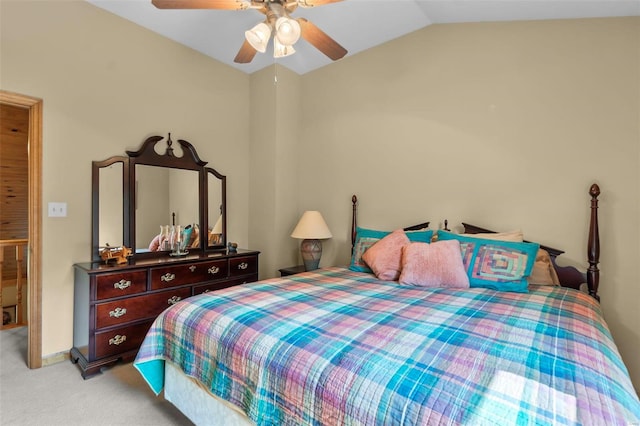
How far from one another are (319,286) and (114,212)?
6.55ft

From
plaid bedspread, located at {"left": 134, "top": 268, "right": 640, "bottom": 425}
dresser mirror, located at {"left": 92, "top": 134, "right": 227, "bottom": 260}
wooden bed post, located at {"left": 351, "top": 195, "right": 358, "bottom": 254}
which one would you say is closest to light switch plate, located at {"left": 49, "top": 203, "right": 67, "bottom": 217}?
dresser mirror, located at {"left": 92, "top": 134, "right": 227, "bottom": 260}

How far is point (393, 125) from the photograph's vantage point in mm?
3148

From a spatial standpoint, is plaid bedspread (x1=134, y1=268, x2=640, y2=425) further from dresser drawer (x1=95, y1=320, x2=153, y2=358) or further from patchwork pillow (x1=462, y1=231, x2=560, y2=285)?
dresser drawer (x1=95, y1=320, x2=153, y2=358)

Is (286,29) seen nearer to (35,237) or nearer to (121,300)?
(121,300)

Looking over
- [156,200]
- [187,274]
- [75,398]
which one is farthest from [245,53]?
[75,398]

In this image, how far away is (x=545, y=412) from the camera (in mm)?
798

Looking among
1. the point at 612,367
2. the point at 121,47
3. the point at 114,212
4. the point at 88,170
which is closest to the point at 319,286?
the point at 612,367

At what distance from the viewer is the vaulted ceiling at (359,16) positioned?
2262 mm

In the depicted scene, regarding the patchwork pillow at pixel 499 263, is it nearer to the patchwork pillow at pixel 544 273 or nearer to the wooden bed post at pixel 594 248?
the patchwork pillow at pixel 544 273

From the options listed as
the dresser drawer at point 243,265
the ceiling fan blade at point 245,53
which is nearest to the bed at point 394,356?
the dresser drawer at point 243,265

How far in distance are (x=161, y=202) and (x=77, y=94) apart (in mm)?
1094

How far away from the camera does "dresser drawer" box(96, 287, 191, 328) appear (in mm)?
2362

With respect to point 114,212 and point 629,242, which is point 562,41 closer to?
point 629,242

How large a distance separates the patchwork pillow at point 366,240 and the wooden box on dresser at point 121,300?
141 cm
